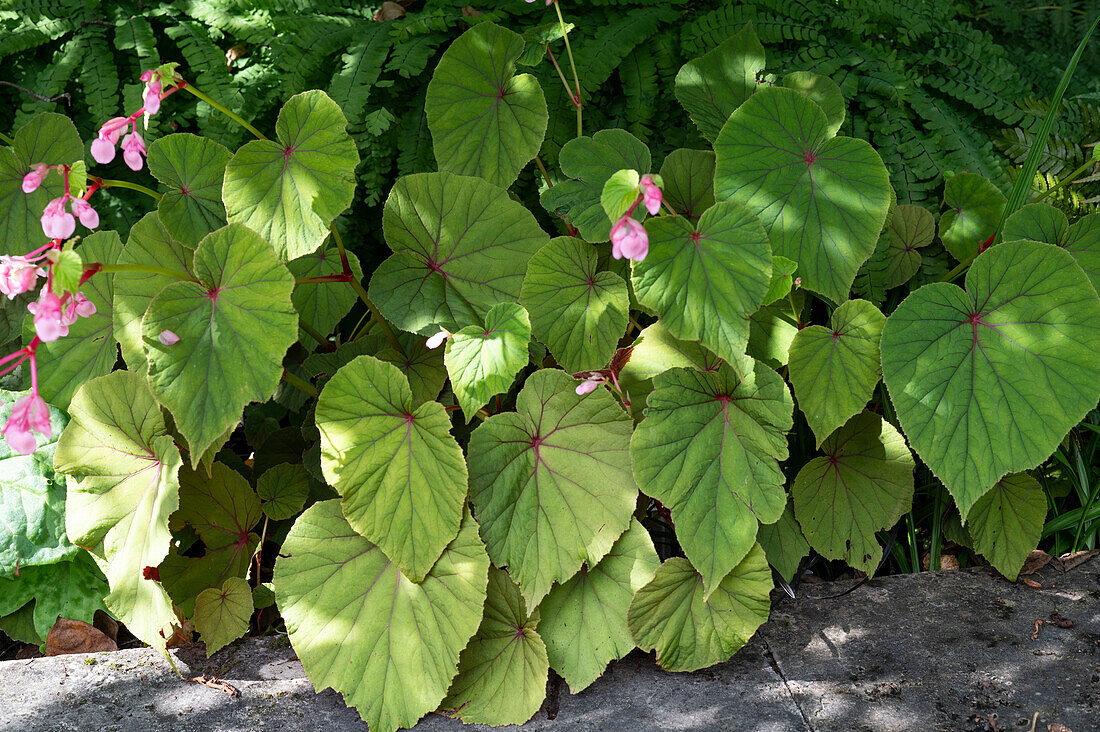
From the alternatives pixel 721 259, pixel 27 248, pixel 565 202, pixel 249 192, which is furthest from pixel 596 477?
pixel 27 248

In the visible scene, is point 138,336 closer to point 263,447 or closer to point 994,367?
point 263,447

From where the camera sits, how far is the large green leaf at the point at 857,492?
1726 mm

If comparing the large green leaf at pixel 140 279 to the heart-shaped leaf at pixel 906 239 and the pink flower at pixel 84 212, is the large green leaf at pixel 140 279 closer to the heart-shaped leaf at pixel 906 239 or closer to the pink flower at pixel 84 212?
the pink flower at pixel 84 212

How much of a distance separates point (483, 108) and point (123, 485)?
3.70ft

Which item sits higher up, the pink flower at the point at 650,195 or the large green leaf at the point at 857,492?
the pink flower at the point at 650,195

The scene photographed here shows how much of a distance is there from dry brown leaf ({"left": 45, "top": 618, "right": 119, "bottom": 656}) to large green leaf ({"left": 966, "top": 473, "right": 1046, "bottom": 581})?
2.04 m

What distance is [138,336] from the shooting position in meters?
1.56

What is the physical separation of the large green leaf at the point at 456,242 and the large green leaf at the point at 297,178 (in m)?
0.21

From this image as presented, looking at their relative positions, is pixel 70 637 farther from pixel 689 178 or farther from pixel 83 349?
pixel 689 178

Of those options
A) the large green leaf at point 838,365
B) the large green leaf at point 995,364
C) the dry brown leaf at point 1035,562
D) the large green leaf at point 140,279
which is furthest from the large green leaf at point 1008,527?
the large green leaf at point 140,279

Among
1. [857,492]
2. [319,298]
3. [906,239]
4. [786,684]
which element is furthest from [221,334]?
[906,239]

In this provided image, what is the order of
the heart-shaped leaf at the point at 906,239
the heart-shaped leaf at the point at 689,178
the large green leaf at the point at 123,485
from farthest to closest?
the heart-shaped leaf at the point at 906,239
the heart-shaped leaf at the point at 689,178
the large green leaf at the point at 123,485

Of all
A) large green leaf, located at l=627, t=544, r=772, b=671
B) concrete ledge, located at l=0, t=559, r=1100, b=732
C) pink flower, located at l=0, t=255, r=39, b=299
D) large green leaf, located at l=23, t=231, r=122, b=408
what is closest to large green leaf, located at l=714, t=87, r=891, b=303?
large green leaf, located at l=627, t=544, r=772, b=671

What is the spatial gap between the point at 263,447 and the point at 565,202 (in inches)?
39.6
